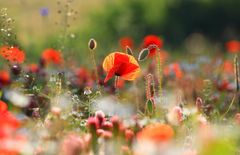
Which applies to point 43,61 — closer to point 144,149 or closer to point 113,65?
point 113,65

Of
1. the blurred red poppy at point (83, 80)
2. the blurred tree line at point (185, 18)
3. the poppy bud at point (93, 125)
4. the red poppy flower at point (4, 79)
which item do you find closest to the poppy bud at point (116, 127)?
the poppy bud at point (93, 125)

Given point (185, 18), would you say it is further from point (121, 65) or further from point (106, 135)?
point (106, 135)

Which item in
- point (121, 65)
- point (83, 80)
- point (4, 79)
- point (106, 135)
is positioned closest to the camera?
point (106, 135)

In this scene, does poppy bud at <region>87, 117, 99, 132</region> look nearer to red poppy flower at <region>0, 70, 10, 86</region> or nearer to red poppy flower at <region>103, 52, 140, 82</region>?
red poppy flower at <region>103, 52, 140, 82</region>

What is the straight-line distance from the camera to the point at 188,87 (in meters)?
4.32

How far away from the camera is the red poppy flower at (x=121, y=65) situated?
2461 millimetres

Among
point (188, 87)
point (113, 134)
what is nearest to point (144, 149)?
point (113, 134)

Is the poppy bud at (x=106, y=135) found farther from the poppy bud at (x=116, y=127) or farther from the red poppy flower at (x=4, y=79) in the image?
the red poppy flower at (x=4, y=79)

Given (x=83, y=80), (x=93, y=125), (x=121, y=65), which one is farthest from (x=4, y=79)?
(x=93, y=125)

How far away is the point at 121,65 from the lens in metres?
2.48

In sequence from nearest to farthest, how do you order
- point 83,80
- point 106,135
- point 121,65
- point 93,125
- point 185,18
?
point 106,135 → point 93,125 → point 121,65 → point 83,80 → point 185,18

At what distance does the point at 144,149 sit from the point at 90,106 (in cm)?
132

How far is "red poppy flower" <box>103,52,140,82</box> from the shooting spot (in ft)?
8.08

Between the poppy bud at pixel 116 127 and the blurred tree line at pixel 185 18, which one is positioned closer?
the poppy bud at pixel 116 127
